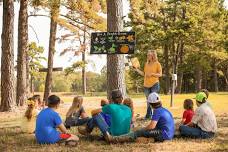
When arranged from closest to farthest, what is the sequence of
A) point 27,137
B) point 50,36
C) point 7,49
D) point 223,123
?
point 27,137 < point 223,123 < point 7,49 < point 50,36

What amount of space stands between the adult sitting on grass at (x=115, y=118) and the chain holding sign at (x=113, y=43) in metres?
3.99

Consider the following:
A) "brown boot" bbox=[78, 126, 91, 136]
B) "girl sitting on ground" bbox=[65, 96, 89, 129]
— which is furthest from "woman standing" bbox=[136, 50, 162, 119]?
"brown boot" bbox=[78, 126, 91, 136]

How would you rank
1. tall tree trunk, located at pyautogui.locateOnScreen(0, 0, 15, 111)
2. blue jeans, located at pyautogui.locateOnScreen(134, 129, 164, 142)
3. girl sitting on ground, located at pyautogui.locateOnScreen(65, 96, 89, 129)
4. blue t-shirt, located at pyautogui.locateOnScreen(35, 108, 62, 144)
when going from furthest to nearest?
tall tree trunk, located at pyautogui.locateOnScreen(0, 0, 15, 111)
girl sitting on ground, located at pyautogui.locateOnScreen(65, 96, 89, 129)
blue jeans, located at pyautogui.locateOnScreen(134, 129, 164, 142)
blue t-shirt, located at pyautogui.locateOnScreen(35, 108, 62, 144)

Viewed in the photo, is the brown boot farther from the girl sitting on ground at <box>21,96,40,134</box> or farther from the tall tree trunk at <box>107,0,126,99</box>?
the tall tree trunk at <box>107,0,126,99</box>

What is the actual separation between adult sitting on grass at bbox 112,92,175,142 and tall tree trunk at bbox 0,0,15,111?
392 inches

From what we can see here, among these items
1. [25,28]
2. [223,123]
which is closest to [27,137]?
[223,123]

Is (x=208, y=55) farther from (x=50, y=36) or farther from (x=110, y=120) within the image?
(x=110, y=120)

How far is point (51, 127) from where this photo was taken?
8945 millimetres

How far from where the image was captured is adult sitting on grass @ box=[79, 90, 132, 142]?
30.3 ft

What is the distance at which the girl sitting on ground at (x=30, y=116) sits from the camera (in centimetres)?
1074

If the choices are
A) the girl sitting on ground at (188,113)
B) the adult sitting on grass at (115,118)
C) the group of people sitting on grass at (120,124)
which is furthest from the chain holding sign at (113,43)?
the adult sitting on grass at (115,118)

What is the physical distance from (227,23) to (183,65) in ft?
21.9

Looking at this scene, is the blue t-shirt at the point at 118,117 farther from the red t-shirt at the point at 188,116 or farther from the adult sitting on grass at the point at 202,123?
the red t-shirt at the point at 188,116

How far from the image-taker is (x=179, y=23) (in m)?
45.6
